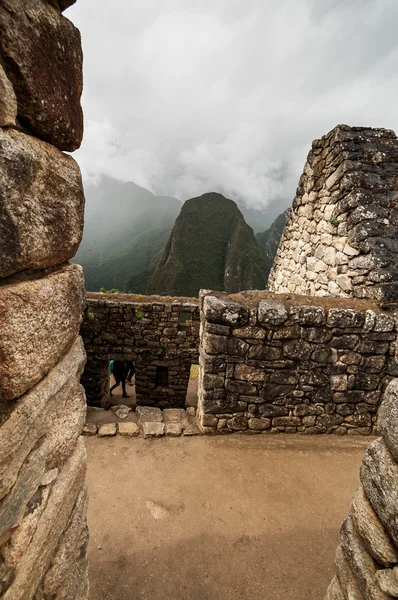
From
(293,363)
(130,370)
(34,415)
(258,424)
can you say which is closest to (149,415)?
(258,424)

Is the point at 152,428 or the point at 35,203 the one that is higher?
the point at 35,203

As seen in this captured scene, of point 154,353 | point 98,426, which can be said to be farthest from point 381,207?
point 154,353

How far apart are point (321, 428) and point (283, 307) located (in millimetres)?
1997

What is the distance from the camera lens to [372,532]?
150cm

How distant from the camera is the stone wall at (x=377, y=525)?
4.51ft

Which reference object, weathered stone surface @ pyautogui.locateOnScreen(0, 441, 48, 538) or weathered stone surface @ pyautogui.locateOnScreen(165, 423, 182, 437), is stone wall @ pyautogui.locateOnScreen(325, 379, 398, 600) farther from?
weathered stone surface @ pyautogui.locateOnScreen(165, 423, 182, 437)

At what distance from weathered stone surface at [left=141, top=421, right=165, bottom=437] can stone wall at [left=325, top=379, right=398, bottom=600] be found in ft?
9.19

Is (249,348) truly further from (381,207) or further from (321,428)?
(381,207)

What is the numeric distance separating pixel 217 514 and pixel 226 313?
2.22m

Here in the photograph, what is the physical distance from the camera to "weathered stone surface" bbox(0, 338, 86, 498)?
935 millimetres

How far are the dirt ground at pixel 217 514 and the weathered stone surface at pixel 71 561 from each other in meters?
1.02

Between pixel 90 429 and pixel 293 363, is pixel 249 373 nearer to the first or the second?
pixel 293 363

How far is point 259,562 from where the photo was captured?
268 cm

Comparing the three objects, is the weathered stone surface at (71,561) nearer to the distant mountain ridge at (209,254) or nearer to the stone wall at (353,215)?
the stone wall at (353,215)
